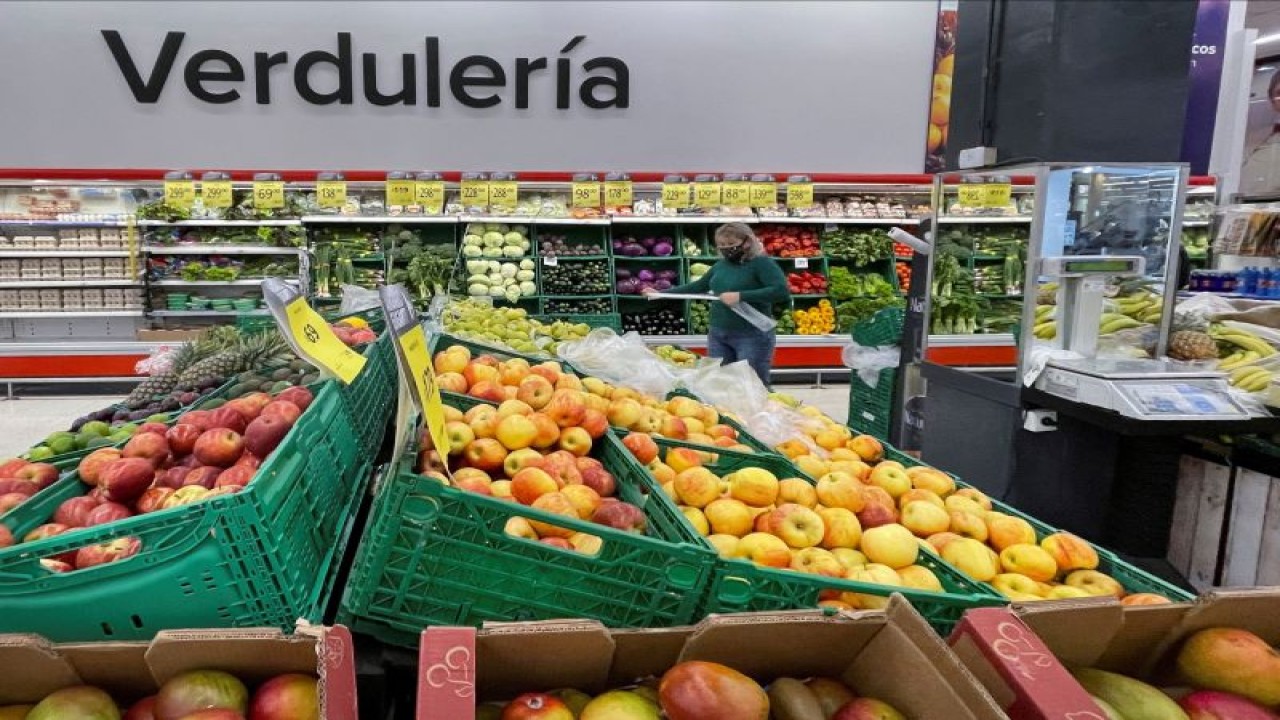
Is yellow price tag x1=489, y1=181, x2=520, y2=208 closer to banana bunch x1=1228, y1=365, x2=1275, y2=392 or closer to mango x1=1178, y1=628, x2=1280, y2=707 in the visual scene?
banana bunch x1=1228, y1=365, x2=1275, y2=392

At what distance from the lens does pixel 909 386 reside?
4535 mm

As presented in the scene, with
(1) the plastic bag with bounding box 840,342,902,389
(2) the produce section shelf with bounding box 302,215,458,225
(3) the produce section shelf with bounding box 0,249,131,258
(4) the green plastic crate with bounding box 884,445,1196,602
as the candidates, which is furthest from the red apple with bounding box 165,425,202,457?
(3) the produce section shelf with bounding box 0,249,131,258

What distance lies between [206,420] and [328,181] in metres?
5.42

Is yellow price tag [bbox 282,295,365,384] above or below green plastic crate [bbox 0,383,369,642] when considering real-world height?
above

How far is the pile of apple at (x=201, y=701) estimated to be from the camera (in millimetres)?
959

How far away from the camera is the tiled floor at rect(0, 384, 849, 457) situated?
5.48 m

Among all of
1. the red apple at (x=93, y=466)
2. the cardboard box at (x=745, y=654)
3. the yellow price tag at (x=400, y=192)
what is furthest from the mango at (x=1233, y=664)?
the yellow price tag at (x=400, y=192)

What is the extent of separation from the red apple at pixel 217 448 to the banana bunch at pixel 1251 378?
348 cm

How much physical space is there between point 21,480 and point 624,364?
1924 mm

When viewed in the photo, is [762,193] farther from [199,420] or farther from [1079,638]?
[1079,638]

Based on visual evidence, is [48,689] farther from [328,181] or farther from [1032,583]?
[328,181]

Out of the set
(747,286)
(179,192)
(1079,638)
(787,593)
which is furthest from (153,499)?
(179,192)

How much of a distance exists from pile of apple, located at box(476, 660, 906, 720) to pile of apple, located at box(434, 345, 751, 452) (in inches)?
38.7

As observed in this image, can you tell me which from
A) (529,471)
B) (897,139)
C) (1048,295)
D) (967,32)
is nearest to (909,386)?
(1048,295)
